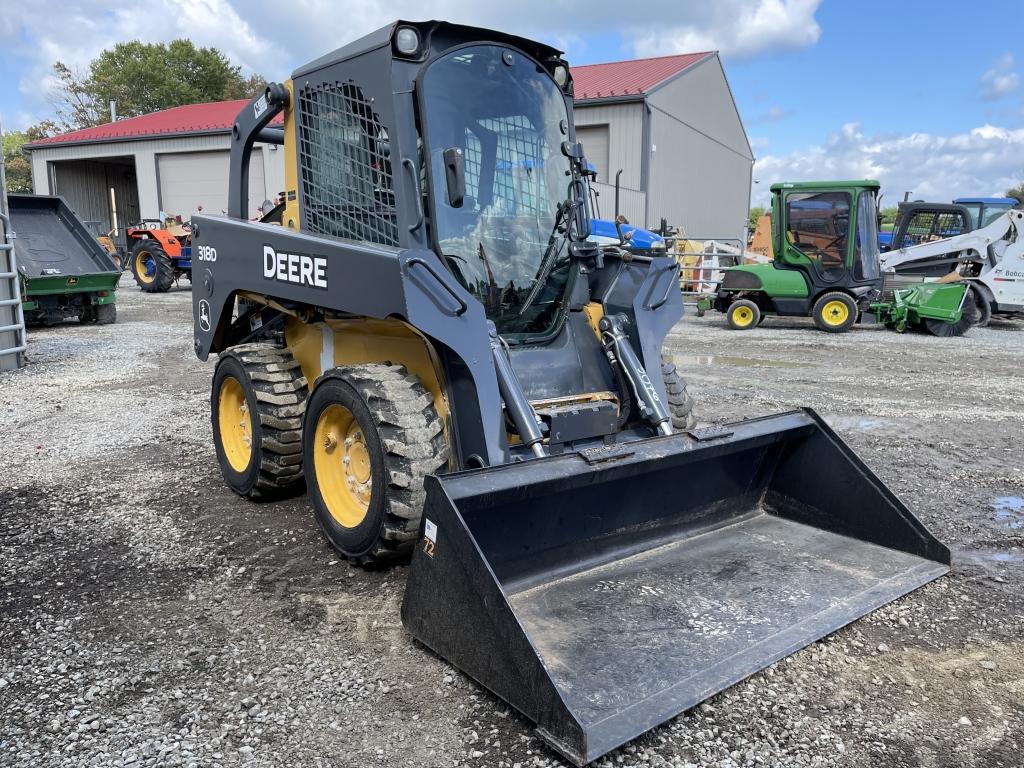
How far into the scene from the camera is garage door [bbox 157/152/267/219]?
26.1 m

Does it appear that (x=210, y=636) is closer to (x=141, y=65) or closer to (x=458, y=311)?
(x=458, y=311)

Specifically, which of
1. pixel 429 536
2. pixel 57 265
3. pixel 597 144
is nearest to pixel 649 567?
pixel 429 536

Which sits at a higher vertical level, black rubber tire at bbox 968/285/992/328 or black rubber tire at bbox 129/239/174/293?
black rubber tire at bbox 129/239/174/293

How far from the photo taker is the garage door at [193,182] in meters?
26.1

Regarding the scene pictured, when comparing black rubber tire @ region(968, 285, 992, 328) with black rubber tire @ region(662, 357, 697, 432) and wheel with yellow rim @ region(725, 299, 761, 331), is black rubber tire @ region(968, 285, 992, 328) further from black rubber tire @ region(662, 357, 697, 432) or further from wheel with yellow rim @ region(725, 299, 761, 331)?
black rubber tire @ region(662, 357, 697, 432)

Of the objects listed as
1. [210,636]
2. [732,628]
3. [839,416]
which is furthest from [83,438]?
[839,416]

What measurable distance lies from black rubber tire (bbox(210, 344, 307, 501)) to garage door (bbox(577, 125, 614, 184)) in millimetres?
17465

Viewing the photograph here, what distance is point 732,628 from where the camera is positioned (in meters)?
2.94

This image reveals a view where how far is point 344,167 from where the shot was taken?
3.89 metres

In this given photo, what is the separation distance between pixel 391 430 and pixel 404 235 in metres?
0.93

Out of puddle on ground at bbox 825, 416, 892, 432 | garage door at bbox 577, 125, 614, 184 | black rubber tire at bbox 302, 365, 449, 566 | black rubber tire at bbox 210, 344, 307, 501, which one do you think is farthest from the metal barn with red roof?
black rubber tire at bbox 302, 365, 449, 566

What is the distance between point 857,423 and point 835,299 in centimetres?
695

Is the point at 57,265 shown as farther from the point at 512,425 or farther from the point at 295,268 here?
the point at 512,425

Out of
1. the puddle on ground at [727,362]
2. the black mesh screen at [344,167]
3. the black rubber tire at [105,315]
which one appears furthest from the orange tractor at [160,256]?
the black mesh screen at [344,167]
